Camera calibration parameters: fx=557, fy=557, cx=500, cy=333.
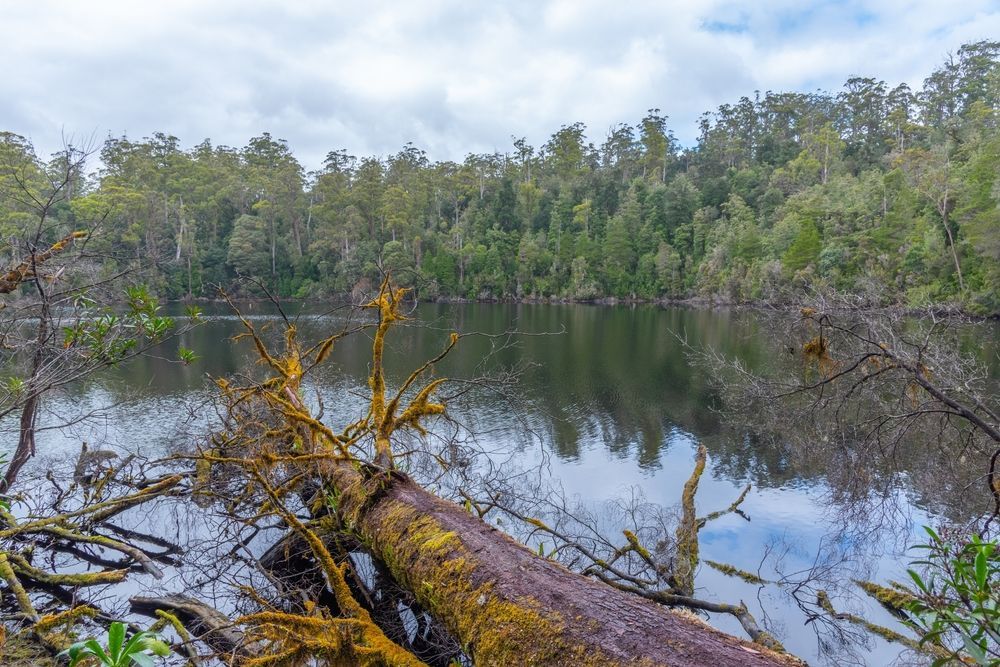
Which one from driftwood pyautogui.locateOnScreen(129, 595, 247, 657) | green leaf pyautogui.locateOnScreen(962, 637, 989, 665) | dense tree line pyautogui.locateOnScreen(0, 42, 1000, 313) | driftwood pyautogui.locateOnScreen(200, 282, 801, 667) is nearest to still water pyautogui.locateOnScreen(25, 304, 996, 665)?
driftwood pyautogui.locateOnScreen(200, 282, 801, 667)

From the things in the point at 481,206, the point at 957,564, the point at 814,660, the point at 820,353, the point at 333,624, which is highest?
the point at 481,206

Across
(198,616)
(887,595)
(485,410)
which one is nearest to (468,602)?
(198,616)

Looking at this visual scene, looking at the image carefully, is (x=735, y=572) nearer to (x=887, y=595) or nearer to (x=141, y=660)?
(x=887, y=595)

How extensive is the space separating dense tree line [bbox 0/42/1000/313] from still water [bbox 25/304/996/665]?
16778 mm

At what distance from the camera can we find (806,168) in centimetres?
4191

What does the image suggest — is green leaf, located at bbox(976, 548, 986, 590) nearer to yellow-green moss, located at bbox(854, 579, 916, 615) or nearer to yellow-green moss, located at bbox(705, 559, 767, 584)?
yellow-green moss, located at bbox(854, 579, 916, 615)

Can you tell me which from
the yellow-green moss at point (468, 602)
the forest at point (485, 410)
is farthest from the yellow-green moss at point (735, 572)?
the yellow-green moss at point (468, 602)

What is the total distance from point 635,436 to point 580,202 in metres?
41.4

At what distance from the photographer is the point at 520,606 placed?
2.20m

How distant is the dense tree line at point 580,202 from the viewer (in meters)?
35.3

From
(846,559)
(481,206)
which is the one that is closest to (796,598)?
(846,559)

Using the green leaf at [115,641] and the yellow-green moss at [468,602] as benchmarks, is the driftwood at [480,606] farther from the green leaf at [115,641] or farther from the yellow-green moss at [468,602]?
the green leaf at [115,641]

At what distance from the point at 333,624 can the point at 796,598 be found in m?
5.26

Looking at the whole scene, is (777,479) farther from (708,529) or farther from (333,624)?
(333,624)
